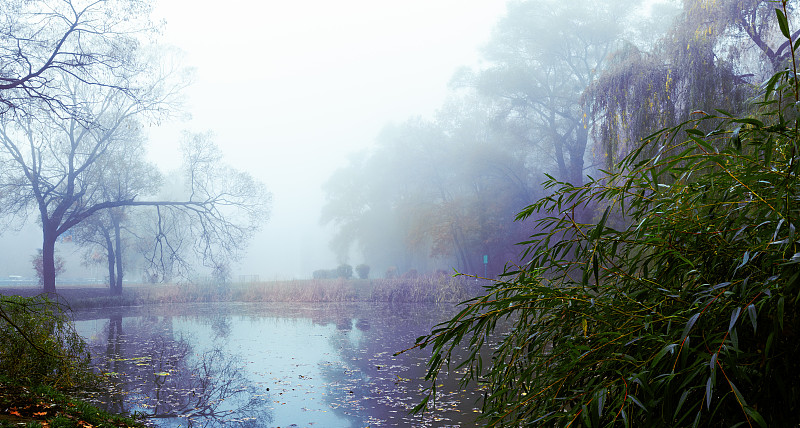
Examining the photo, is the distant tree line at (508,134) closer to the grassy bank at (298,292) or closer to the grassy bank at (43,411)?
the grassy bank at (298,292)

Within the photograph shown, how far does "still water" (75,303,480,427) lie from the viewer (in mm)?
5184

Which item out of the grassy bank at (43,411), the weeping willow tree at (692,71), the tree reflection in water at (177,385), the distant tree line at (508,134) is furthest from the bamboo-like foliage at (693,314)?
the distant tree line at (508,134)

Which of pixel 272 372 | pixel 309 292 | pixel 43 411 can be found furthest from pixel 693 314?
pixel 309 292

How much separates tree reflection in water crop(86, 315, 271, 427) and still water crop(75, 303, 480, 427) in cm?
1

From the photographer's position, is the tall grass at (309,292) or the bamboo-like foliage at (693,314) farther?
the tall grass at (309,292)

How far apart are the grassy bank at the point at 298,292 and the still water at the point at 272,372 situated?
496cm

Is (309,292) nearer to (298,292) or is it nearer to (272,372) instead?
(298,292)

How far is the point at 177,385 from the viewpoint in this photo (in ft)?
21.3

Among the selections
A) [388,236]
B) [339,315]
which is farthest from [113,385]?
[388,236]

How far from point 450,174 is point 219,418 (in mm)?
23954

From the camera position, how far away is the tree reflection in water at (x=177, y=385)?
5195 millimetres

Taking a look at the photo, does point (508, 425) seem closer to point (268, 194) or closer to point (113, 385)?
point (113, 385)

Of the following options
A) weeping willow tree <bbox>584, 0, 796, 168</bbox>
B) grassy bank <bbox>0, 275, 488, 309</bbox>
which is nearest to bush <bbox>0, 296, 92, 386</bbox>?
weeping willow tree <bbox>584, 0, 796, 168</bbox>

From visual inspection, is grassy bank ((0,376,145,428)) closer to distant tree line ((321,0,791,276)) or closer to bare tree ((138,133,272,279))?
bare tree ((138,133,272,279))
